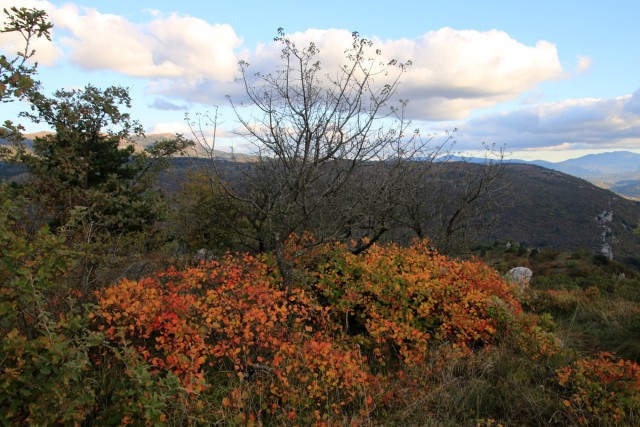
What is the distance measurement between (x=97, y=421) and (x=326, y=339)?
247 centimetres

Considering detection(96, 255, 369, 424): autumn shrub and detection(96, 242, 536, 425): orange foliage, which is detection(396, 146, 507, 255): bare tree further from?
detection(96, 255, 369, 424): autumn shrub

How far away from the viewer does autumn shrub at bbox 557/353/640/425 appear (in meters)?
3.95

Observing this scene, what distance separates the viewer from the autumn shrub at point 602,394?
3.95 meters

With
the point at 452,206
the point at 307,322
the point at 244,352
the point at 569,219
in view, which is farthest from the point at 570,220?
the point at 244,352

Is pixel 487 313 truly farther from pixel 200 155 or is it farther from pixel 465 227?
pixel 465 227

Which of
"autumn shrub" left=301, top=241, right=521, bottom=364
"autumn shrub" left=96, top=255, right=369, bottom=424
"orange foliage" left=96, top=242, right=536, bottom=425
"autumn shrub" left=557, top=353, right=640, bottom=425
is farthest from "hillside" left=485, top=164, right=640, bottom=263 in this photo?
"autumn shrub" left=96, top=255, right=369, bottom=424

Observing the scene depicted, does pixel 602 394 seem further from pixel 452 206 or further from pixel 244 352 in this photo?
pixel 452 206

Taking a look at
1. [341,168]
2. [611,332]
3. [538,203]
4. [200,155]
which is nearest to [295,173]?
[341,168]

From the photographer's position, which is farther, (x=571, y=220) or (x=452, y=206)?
(x=571, y=220)

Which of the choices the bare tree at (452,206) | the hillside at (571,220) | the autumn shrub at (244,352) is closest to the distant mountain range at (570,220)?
the hillside at (571,220)

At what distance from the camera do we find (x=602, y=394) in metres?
4.18

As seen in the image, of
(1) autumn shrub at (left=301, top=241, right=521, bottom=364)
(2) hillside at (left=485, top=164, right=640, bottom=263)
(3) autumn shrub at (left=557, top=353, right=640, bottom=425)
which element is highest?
(1) autumn shrub at (left=301, top=241, right=521, bottom=364)

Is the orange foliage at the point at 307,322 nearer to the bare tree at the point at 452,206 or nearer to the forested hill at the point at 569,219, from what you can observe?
the bare tree at the point at 452,206

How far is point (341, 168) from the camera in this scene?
630 centimetres
